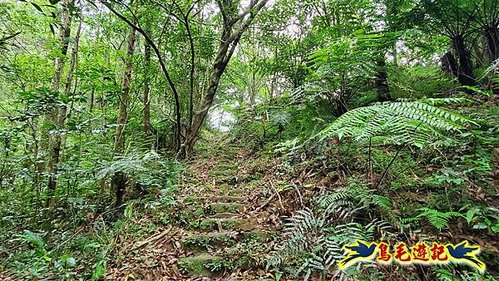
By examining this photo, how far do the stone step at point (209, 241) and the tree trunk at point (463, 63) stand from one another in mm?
4161

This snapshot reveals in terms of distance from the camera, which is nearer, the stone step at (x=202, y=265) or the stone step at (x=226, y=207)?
the stone step at (x=202, y=265)

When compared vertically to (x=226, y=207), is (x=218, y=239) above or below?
below

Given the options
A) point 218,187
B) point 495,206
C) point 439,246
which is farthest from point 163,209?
point 495,206

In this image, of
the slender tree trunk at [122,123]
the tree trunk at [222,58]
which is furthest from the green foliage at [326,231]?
the tree trunk at [222,58]

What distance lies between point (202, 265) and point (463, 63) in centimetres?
470

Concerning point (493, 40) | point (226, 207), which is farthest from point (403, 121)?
point (493, 40)

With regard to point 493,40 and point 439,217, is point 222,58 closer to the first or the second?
point 493,40

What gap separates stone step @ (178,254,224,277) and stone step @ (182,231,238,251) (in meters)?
0.18

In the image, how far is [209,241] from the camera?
2969 millimetres

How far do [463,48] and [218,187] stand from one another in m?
4.24

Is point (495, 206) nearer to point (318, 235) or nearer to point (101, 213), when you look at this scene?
point (318, 235)

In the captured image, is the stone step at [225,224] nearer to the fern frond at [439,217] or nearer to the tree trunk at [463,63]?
the fern frond at [439,217]

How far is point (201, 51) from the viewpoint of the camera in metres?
6.25

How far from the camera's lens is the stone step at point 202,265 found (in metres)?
2.61
